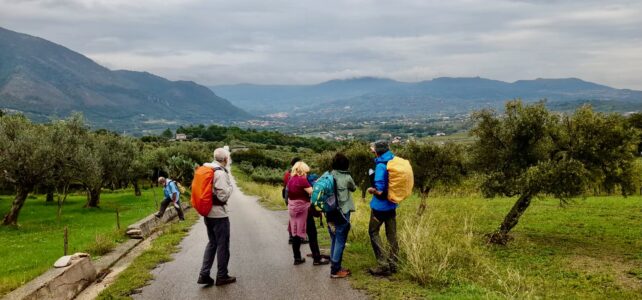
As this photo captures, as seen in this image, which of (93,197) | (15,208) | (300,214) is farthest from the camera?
(93,197)

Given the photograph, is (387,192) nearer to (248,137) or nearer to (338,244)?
(338,244)

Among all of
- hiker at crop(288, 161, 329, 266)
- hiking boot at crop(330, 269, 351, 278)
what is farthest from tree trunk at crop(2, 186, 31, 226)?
hiking boot at crop(330, 269, 351, 278)

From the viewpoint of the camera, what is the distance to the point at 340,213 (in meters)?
9.64

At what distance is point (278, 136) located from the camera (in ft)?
585

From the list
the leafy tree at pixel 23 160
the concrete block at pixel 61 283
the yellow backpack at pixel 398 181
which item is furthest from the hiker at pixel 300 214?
the leafy tree at pixel 23 160

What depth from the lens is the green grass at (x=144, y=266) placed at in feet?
29.9

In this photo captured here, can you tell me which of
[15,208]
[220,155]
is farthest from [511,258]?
[15,208]

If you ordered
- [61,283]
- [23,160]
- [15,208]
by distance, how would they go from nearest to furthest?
[61,283]
[23,160]
[15,208]

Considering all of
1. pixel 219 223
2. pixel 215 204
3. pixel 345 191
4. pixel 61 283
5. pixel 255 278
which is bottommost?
pixel 255 278

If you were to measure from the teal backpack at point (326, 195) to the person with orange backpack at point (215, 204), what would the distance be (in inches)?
68.5

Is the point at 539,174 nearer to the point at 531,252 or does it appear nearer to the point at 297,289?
the point at 531,252

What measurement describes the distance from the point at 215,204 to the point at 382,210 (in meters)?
3.33

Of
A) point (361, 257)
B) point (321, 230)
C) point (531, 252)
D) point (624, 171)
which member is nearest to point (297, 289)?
point (361, 257)

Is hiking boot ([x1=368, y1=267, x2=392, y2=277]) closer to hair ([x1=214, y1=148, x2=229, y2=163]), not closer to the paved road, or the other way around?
the paved road
